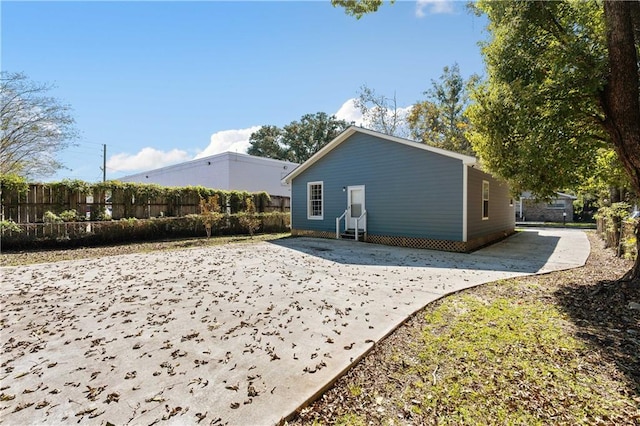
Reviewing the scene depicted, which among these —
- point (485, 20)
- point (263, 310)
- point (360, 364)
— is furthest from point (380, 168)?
point (360, 364)

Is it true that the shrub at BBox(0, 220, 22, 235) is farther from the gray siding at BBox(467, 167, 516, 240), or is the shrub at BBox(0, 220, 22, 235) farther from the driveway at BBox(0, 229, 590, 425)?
the gray siding at BBox(467, 167, 516, 240)

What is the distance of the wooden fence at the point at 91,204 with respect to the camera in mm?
10047

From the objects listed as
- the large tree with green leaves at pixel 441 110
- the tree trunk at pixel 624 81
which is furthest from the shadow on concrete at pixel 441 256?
the large tree with green leaves at pixel 441 110

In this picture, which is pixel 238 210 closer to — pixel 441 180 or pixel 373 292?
pixel 441 180

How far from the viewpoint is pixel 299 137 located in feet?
135

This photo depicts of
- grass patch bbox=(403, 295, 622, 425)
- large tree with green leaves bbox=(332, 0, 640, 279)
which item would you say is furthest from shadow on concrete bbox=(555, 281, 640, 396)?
large tree with green leaves bbox=(332, 0, 640, 279)

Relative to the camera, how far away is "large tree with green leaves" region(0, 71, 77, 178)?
15.8 metres

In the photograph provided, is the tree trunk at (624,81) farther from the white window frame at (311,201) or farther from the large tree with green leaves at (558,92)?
the white window frame at (311,201)

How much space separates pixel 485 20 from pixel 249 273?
790 centimetres

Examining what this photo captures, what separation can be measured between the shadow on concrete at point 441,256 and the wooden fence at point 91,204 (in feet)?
18.3

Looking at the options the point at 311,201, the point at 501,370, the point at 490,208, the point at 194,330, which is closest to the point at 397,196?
the point at 490,208

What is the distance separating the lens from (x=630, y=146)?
15.2ft

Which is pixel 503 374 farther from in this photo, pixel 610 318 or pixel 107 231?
pixel 107 231

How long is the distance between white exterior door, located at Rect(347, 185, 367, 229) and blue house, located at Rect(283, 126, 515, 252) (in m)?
0.04
